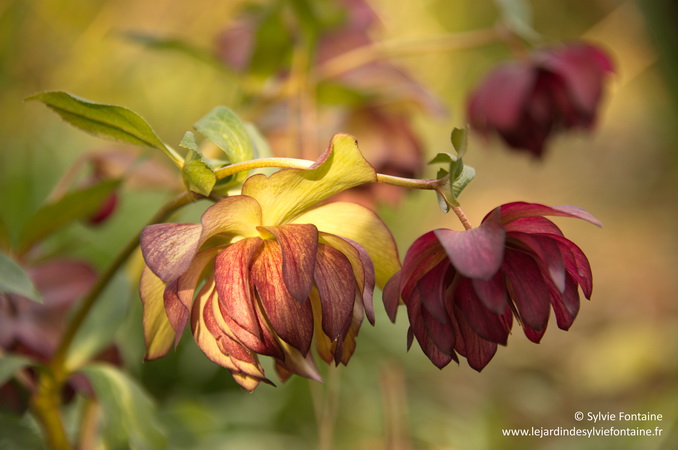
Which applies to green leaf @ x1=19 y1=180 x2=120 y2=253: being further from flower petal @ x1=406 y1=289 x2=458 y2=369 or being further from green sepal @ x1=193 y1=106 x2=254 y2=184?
flower petal @ x1=406 y1=289 x2=458 y2=369

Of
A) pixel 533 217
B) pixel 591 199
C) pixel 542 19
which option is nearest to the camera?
pixel 533 217

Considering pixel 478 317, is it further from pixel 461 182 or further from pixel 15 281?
pixel 15 281

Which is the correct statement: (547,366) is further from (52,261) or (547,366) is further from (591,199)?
(52,261)

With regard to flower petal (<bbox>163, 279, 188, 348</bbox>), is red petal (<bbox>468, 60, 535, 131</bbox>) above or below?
above

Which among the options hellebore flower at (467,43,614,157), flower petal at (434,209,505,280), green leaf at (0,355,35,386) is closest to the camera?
flower petal at (434,209,505,280)

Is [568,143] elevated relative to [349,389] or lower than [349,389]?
elevated

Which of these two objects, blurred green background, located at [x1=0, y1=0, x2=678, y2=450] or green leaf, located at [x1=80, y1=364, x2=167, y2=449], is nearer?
green leaf, located at [x1=80, y1=364, x2=167, y2=449]

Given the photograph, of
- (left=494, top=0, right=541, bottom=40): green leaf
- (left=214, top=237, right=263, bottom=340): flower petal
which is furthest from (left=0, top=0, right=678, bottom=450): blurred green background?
(left=214, top=237, right=263, bottom=340): flower petal

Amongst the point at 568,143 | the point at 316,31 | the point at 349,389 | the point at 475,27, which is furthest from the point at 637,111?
the point at 316,31
